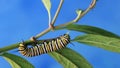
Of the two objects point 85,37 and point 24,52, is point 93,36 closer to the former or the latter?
point 85,37

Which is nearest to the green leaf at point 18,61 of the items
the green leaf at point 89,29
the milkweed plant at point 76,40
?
the milkweed plant at point 76,40

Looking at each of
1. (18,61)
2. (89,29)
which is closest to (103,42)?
(89,29)

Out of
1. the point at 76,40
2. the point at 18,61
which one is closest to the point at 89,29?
the point at 76,40

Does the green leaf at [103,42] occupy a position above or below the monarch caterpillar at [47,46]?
below

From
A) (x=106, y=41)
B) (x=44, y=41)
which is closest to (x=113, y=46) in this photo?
(x=106, y=41)

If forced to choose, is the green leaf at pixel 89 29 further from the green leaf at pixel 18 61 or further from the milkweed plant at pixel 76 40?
the green leaf at pixel 18 61

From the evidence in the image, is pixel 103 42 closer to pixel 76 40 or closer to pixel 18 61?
pixel 76 40

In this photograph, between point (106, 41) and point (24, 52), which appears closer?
point (106, 41)
